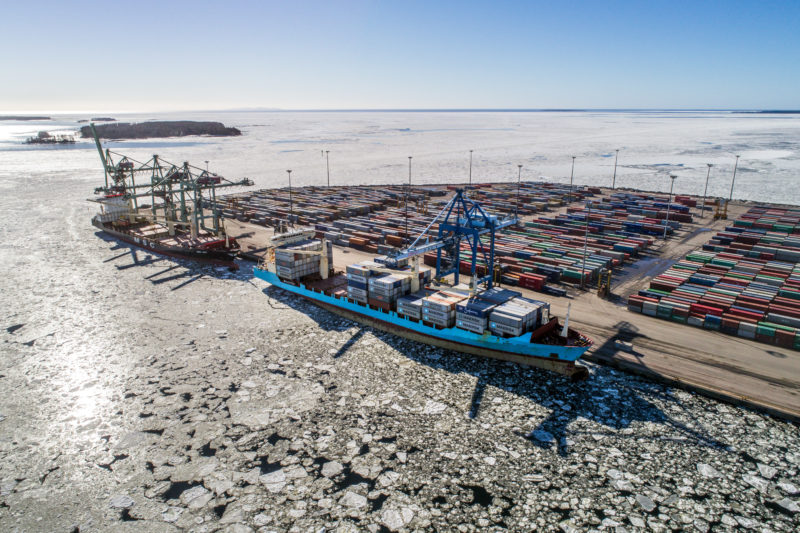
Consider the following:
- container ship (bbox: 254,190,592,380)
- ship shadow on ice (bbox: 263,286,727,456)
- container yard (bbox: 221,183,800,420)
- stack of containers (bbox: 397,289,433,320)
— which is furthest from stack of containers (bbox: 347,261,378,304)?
ship shadow on ice (bbox: 263,286,727,456)

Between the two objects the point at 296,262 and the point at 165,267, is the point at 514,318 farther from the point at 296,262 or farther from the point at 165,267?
the point at 165,267

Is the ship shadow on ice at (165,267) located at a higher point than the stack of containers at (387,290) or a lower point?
lower

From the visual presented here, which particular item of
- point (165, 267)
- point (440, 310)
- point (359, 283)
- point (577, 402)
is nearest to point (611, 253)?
point (440, 310)

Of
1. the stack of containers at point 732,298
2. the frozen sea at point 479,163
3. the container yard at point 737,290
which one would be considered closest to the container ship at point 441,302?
the stack of containers at point 732,298

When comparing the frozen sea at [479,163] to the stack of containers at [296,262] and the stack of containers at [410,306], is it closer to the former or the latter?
the stack of containers at [296,262]

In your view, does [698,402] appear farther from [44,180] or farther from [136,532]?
[44,180]

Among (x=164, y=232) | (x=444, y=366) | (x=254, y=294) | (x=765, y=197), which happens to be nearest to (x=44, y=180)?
(x=164, y=232)
